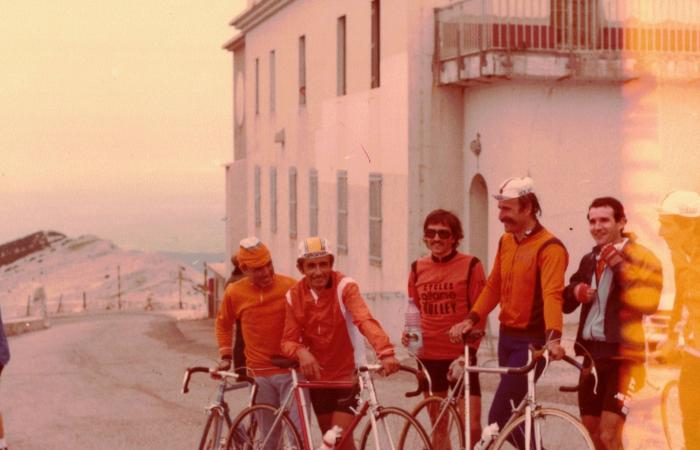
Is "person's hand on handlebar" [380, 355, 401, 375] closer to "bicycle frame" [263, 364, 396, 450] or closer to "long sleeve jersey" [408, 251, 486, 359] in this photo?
"bicycle frame" [263, 364, 396, 450]

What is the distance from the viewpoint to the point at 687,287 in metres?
7.76

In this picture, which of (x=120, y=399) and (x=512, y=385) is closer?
(x=512, y=385)

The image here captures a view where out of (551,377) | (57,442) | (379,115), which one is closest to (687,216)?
(57,442)

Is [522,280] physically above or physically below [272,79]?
below

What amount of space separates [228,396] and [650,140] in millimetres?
8978

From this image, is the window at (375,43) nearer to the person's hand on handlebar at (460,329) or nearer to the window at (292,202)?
the window at (292,202)

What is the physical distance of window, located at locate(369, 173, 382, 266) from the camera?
28.6 meters

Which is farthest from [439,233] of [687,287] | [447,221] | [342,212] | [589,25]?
[342,212]

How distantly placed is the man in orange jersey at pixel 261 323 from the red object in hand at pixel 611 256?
1.93m

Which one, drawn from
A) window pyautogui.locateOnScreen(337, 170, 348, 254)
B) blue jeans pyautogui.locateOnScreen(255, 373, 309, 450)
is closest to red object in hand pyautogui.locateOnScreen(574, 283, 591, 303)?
blue jeans pyautogui.locateOnScreen(255, 373, 309, 450)

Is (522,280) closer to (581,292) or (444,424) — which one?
(581,292)

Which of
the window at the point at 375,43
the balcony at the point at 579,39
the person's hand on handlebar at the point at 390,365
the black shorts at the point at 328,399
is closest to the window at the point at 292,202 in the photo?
the window at the point at 375,43

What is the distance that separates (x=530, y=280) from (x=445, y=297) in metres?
0.93

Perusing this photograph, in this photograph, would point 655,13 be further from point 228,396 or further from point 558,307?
point 558,307
